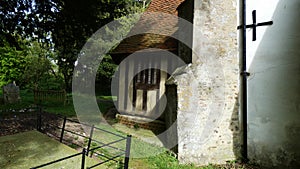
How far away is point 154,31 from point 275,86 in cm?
471

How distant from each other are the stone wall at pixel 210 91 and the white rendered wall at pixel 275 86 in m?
0.47

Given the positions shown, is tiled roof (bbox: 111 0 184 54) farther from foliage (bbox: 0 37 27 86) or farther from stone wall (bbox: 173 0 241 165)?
foliage (bbox: 0 37 27 86)

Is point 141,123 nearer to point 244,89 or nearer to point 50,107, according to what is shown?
point 244,89

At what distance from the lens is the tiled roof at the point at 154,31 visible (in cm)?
698

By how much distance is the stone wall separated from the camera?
496 cm

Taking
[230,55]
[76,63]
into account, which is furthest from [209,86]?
[76,63]

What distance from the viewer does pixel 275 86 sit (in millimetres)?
5082

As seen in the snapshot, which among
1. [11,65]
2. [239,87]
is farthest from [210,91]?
[11,65]

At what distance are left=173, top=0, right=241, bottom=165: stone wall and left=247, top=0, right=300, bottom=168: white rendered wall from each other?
0.47m

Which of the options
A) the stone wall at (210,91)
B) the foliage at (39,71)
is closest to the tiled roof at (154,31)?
the stone wall at (210,91)

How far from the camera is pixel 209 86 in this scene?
521 centimetres

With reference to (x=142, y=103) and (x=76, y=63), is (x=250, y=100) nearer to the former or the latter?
(x=142, y=103)

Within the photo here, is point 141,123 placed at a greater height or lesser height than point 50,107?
lesser

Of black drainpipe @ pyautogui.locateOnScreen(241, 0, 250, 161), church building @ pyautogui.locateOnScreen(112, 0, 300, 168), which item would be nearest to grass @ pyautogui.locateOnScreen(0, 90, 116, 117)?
church building @ pyautogui.locateOnScreen(112, 0, 300, 168)
